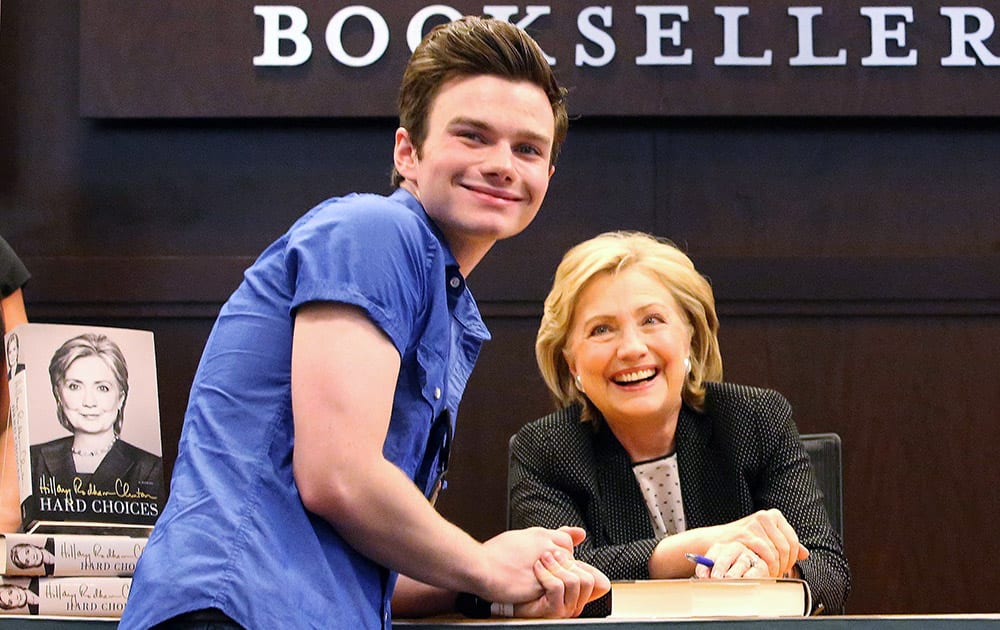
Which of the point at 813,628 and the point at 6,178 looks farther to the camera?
the point at 6,178

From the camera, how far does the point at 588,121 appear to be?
9.62 feet

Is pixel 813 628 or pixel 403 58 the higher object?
pixel 403 58

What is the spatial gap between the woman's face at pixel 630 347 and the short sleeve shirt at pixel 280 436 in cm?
106

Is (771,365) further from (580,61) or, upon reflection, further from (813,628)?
(813,628)

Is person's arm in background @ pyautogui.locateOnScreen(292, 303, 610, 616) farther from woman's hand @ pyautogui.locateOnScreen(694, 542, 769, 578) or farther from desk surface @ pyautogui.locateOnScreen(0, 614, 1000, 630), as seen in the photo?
woman's hand @ pyautogui.locateOnScreen(694, 542, 769, 578)

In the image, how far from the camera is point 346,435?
1.15m

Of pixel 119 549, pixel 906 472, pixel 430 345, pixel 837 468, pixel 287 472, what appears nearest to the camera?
pixel 287 472

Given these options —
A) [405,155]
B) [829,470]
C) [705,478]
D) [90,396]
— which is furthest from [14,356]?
[829,470]

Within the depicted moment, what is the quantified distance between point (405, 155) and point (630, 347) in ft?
3.15

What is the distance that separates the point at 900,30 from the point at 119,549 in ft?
6.99

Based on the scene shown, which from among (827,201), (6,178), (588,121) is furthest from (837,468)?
(6,178)

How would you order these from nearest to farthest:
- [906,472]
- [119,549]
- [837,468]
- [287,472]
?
[287,472] → [119,549] → [837,468] → [906,472]

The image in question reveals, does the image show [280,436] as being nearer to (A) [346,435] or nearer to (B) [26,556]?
(A) [346,435]

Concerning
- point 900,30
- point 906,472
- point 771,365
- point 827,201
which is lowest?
point 906,472
